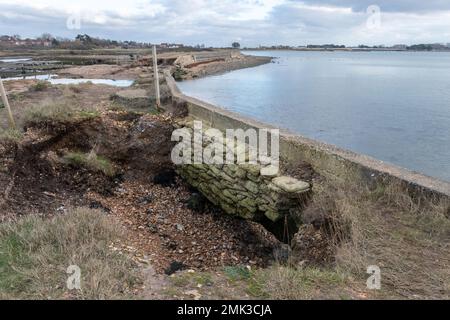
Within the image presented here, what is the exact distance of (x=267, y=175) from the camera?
21.1 feet

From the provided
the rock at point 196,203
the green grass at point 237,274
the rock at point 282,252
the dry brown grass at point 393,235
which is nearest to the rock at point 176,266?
the green grass at point 237,274

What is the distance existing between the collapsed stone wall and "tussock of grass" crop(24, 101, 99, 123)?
314cm

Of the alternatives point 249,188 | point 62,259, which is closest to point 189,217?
point 249,188

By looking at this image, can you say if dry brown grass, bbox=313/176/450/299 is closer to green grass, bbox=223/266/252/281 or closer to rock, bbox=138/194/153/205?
green grass, bbox=223/266/252/281

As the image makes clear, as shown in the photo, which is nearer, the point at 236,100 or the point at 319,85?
the point at 236,100

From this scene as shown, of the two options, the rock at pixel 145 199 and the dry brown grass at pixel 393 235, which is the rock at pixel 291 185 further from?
the rock at pixel 145 199

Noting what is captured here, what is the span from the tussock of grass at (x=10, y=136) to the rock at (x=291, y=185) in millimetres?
5838

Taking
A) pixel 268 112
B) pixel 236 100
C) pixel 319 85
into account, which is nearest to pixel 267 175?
→ pixel 268 112

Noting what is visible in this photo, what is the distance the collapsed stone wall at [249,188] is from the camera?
600 cm

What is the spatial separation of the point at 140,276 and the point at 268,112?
1969 centimetres

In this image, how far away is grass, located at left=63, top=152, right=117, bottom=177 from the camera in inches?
346
